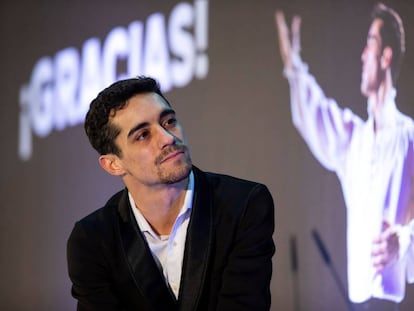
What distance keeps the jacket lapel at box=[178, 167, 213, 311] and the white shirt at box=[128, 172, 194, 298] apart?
38 mm

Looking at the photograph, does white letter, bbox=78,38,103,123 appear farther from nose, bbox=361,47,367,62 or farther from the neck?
the neck

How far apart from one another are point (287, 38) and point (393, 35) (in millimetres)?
523

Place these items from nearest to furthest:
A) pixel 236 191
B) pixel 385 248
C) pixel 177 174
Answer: pixel 177 174 < pixel 236 191 < pixel 385 248

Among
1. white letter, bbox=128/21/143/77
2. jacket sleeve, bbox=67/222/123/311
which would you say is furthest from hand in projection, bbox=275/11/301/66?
jacket sleeve, bbox=67/222/123/311

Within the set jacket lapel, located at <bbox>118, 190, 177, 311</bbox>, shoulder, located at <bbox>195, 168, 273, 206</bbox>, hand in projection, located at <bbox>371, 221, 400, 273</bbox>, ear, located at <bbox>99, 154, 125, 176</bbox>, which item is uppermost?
ear, located at <bbox>99, 154, 125, 176</bbox>

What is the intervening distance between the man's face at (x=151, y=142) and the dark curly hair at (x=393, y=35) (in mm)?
1655

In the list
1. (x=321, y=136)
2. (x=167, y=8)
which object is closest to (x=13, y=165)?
(x=167, y=8)

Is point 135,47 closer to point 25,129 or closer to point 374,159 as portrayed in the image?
point 25,129

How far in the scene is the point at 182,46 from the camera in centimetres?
283

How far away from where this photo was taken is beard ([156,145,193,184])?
1287 mm

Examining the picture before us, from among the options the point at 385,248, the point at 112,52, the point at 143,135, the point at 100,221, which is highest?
the point at 112,52

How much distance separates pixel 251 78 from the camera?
277 cm

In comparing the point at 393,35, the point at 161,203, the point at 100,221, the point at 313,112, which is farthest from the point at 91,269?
the point at 393,35

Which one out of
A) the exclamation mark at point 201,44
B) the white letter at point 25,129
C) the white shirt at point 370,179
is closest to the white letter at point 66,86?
the white letter at point 25,129
